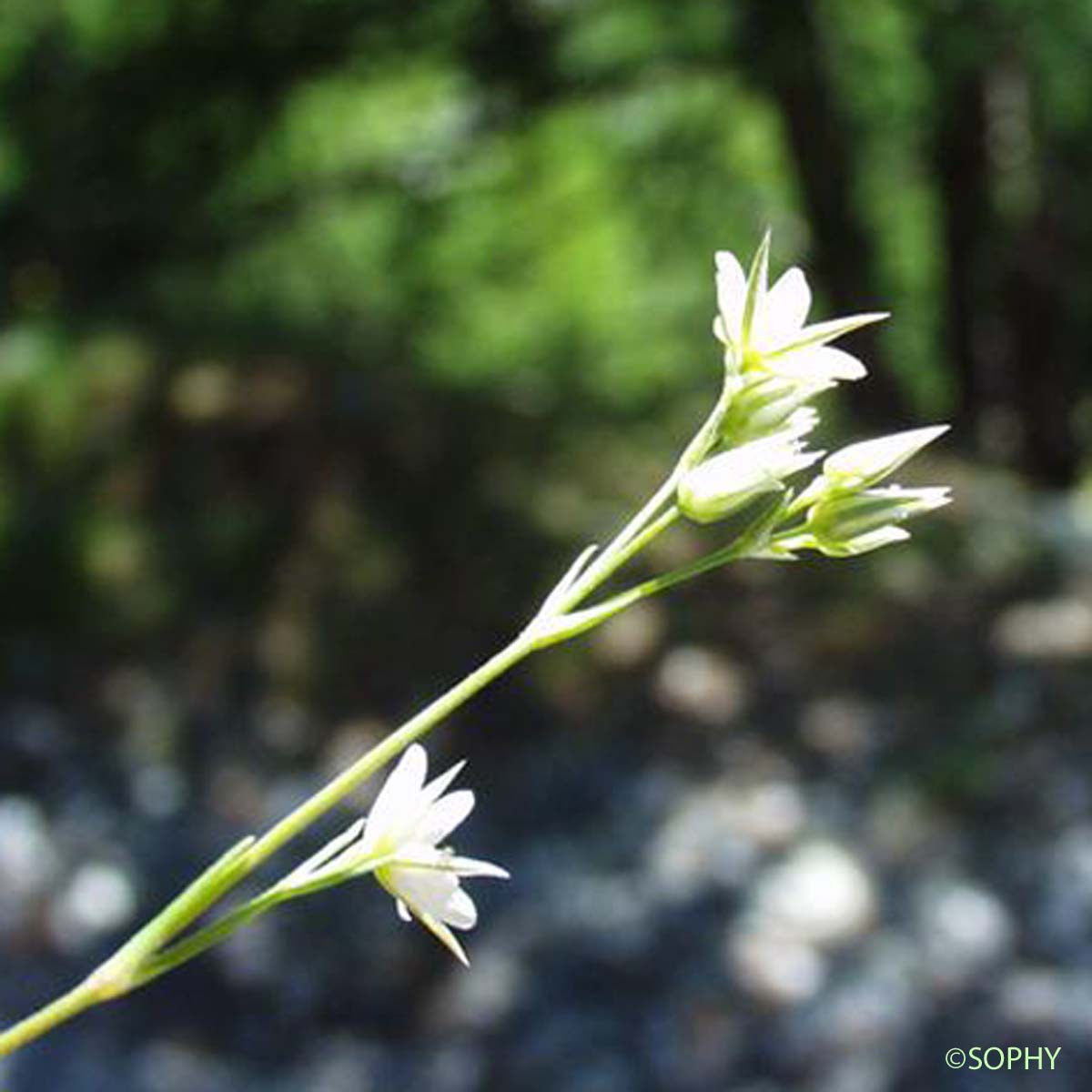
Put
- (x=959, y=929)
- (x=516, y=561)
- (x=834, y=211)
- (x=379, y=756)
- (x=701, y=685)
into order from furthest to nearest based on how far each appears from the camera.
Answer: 1. (x=834, y=211)
2. (x=516, y=561)
3. (x=701, y=685)
4. (x=959, y=929)
5. (x=379, y=756)

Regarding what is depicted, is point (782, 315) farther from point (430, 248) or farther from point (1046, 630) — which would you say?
point (430, 248)

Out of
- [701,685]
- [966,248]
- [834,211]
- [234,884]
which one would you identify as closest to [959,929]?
[701,685]

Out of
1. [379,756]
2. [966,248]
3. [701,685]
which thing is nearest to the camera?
[379,756]

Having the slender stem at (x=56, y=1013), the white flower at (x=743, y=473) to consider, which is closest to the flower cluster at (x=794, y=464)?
the white flower at (x=743, y=473)

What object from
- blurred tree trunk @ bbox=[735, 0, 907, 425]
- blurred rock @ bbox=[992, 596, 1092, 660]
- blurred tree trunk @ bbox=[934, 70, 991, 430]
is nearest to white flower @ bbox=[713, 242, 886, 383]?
blurred rock @ bbox=[992, 596, 1092, 660]

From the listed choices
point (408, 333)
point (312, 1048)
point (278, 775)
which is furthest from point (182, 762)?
point (408, 333)
